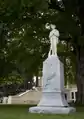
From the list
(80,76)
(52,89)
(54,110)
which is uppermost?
(80,76)

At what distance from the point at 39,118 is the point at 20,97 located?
104ft

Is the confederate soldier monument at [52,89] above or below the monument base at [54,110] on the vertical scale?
above

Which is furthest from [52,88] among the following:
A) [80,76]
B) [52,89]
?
[80,76]

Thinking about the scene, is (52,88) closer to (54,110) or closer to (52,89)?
(52,89)

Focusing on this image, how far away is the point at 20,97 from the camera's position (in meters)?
42.7

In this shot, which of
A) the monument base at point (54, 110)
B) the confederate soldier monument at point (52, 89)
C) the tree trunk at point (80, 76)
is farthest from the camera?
the tree trunk at point (80, 76)

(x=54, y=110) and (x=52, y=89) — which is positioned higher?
(x=52, y=89)

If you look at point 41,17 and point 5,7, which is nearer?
point 5,7

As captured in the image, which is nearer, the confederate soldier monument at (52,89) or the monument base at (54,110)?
the monument base at (54,110)

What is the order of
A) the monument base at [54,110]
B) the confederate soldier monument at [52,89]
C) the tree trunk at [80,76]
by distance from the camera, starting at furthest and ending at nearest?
the tree trunk at [80,76] → the confederate soldier monument at [52,89] → the monument base at [54,110]

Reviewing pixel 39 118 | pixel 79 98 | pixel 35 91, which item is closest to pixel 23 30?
pixel 79 98

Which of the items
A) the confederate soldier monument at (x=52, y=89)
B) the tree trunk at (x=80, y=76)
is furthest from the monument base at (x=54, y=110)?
the tree trunk at (x=80, y=76)

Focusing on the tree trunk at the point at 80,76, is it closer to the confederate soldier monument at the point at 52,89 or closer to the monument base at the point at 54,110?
the confederate soldier monument at the point at 52,89

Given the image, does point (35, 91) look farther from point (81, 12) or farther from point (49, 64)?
point (49, 64)
